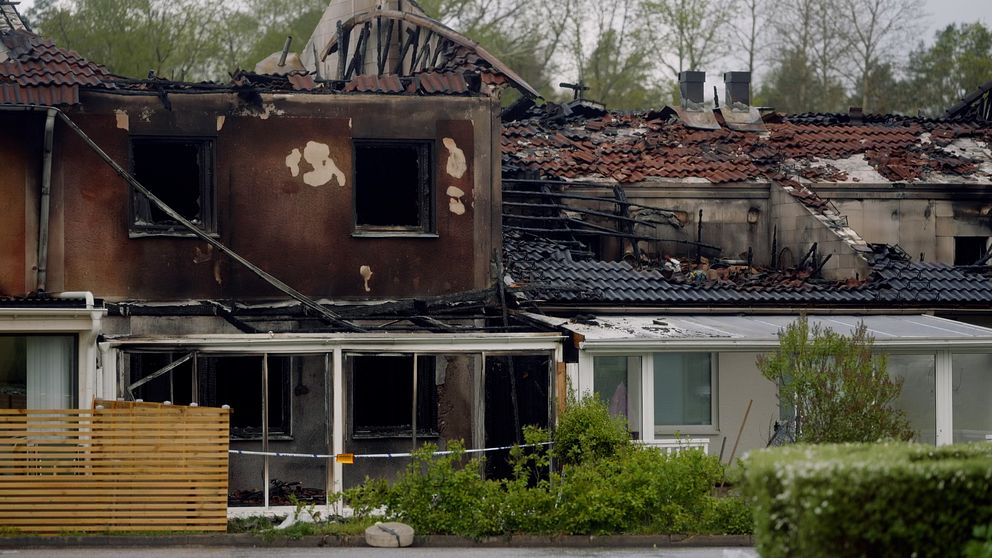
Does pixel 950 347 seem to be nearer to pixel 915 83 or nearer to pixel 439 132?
pixel 439 132

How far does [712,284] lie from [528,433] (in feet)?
19.8

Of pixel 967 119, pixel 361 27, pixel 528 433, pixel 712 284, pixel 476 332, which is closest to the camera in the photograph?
pixel 528 433

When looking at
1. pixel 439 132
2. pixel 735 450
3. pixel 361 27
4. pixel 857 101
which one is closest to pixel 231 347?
pixel 439 132

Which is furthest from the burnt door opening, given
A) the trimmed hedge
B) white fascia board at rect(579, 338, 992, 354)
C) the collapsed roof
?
the trimmed hedge

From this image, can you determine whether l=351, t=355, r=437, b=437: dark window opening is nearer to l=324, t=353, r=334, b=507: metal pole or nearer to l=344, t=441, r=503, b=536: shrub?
l=324, t=353, r=334, b=507: metal pole

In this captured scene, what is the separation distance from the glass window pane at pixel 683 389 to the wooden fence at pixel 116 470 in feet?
24.2

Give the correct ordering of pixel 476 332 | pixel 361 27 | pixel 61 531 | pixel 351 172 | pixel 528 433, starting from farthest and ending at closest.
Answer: pixel 361 27
pixel 351 172
pixel 476 332
pixel 528 433
pixel 61 531

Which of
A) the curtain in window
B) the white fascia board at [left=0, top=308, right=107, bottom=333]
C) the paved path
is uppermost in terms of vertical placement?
the white fascia board at [left=0, top=308, right=107, bottom=333]

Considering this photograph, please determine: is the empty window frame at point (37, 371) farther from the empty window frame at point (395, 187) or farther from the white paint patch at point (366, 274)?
the empty window frame at point (395, 187)

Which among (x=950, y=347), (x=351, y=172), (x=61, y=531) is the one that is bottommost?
(x=61, y=531)

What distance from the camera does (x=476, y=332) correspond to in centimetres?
1978

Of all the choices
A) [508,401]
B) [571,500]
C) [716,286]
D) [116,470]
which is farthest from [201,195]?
[716,286]

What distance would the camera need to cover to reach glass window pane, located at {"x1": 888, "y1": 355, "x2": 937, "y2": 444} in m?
22.0

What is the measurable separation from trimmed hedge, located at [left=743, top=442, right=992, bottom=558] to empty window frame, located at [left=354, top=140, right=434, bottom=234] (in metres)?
12.2
